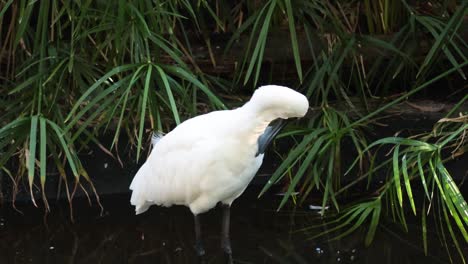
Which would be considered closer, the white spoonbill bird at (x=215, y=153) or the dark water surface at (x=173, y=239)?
the white spoonbill bird at (x=215, y=153)

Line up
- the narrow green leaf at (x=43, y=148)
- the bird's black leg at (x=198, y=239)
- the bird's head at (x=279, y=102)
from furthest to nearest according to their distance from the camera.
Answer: the bird's black leg at (x=198, y=239) < the narrow green leaf at (x=43, y=148) < the bird's head at (x=279, y=102)

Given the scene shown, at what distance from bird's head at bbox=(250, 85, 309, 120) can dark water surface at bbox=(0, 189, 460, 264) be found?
27.5 inches

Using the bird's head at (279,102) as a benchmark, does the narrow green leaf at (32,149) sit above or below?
below

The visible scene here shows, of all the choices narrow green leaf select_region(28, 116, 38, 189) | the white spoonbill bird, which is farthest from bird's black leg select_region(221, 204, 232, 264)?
narrow green leaf select_region(28, 116, 38, 189)

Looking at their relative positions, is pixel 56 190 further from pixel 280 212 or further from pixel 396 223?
pixel 396 223

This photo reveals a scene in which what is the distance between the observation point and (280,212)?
432 centimetres

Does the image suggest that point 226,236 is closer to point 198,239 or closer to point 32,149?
point 198,239

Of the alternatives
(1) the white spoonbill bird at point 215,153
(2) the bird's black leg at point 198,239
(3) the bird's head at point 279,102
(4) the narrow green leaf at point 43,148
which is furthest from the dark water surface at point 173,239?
(3) the bird's head at point 279,102

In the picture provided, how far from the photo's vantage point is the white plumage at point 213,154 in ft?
11.2

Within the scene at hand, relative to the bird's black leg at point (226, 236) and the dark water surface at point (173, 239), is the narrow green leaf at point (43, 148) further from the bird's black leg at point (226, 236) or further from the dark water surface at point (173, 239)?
the bird's black leg at point (226, 236)

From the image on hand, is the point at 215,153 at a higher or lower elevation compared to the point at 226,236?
higher

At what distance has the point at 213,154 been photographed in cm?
354

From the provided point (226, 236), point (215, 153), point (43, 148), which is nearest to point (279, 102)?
point (215, 153)

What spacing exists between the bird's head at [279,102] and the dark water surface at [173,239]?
2.29 feet
